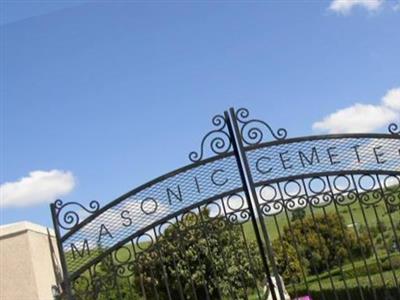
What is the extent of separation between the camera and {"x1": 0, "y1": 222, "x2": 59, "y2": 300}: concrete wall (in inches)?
195

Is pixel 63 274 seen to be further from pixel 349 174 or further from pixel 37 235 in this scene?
pixel 349 174

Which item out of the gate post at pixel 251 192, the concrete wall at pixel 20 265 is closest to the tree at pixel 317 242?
the gate post at pixel 251 192

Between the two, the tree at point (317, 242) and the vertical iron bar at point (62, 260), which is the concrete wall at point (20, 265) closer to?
the vertical iron bar at point (62, 260)

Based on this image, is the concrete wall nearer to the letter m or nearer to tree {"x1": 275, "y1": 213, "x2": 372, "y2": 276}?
the letter m

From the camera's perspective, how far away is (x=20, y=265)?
4.96 metres

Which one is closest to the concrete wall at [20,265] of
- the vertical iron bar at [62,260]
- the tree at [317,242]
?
the vertical iron bar at [62,260]

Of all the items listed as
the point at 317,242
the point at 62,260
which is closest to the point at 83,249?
the point at 62,260

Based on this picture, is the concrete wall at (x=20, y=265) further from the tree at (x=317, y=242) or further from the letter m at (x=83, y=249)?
the tree at (x=317, y=242)

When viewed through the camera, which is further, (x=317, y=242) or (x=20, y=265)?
(x=317, y=242)

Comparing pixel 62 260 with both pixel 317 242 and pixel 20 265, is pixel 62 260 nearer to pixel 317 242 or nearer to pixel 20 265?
pixel 20 265

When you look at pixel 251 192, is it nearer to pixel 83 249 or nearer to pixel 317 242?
pixel 83 249

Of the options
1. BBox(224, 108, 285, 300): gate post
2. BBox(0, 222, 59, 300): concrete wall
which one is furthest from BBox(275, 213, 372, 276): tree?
BBox(0, 222, 59, 300): concrete wall

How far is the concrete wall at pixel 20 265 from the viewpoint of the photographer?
4941mm

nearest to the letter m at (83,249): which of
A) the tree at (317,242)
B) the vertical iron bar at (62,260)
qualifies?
the vertical iron bar at (62,260)
